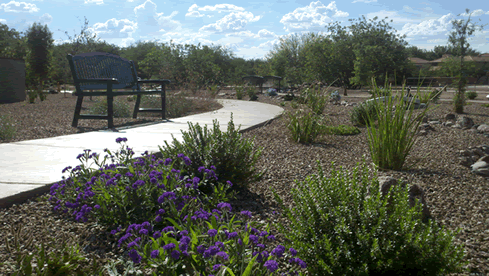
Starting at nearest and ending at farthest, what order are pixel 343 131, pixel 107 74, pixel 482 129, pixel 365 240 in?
pixel 365 240
pixel 343 131
pixel 482 129
pixel 107 74

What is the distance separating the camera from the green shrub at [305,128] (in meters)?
4.96

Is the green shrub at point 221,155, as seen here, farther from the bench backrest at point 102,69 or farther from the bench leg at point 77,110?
the bench backrest at point 102,69

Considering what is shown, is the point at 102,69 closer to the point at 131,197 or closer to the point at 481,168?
the point at 131,197

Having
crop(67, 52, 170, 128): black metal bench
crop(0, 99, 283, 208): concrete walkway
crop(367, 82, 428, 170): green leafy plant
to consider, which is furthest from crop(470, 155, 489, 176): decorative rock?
crop(67, 52, 170, 128): black metal bench

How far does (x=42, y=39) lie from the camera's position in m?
20.1

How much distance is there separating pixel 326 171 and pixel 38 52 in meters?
21.1

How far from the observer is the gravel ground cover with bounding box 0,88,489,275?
205 cm

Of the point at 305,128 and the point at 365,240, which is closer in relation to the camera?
the point at 365,240

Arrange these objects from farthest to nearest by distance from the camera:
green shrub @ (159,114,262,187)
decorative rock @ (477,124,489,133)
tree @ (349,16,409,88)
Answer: tree @ (349,16,409,88), decorative rock @ (477,124,489,133), green shrub @ (159,114,262,187)

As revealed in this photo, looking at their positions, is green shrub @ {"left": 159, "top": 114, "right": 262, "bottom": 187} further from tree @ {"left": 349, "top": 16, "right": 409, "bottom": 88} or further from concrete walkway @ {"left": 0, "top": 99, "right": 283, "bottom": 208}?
tree @ {"left": 349, "top": 16, "right": 409, "bottom": 88}

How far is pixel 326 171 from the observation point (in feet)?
11.7

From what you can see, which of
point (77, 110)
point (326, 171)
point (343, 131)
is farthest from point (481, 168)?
point (77, 110)

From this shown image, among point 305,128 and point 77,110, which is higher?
point 77,110

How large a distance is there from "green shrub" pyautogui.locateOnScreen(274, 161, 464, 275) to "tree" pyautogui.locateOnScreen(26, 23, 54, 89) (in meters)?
21.0
